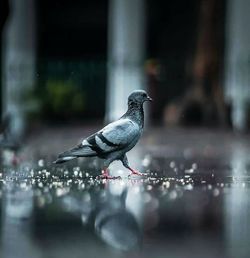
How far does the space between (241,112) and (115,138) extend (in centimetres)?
1535

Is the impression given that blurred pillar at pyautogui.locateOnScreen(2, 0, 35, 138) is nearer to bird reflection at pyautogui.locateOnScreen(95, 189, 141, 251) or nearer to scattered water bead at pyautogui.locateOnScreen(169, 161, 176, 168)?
scattered water bead at pyautogui.locateOnScreen(169, 161, 176, 168)

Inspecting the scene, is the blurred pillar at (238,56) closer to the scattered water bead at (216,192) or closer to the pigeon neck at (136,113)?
the pigeon neck at (136,113)

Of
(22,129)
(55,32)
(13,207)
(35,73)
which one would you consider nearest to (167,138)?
(22,129)

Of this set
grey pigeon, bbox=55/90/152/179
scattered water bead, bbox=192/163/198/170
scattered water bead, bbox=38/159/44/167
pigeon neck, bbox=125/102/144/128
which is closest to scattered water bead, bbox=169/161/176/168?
scattered water bead, bbox=192/163/198/170

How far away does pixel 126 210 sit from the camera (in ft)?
22.6

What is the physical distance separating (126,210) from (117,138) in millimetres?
1660

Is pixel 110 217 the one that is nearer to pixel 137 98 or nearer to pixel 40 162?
pixel 137 98

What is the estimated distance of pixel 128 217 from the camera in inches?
255

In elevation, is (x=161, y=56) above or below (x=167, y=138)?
above

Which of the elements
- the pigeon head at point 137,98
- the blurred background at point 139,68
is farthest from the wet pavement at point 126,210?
the blurred background at point 139,68

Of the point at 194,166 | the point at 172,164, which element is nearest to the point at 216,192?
the point at 194,166

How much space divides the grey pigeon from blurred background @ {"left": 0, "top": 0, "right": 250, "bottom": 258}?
0.93 feet

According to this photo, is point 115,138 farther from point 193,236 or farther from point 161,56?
point 161,56

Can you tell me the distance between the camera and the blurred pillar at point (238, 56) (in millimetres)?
24453
